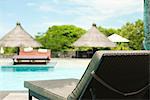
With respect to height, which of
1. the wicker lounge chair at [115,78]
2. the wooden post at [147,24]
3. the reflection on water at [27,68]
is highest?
the wooden post at [147,24]

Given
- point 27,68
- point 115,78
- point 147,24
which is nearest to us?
point 115,78

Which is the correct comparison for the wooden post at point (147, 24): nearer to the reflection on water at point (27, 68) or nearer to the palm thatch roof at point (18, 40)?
the reflection on water at point (27, 68)

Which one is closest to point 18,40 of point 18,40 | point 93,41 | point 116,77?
point 18,40

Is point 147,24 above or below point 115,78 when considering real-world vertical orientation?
above

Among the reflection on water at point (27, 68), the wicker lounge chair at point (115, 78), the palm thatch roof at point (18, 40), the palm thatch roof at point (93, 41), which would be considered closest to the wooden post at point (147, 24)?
the wicker lounge chair at point (115, 78)

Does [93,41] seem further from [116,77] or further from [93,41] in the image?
[116,77]

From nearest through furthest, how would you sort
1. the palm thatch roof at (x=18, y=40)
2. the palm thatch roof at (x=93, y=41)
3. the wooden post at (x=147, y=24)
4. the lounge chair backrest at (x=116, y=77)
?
the lounge chair backrest at (x=116, y=77)
the wooden post at (x=147, y=24)
the palm thatch roof at (x=18, y=40)
the palm thatch roof at (x=93, y=41)

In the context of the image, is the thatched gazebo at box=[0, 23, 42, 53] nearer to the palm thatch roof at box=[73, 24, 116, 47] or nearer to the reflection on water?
the palm thatch roof at box=[73, 24, 116, 47]

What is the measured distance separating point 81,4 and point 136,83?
34.2m

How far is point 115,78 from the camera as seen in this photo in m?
2.91

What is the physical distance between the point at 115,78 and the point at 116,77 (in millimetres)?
13

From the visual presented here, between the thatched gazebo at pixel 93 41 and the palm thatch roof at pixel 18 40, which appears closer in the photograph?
the palm thatch roof at pixel 18 40

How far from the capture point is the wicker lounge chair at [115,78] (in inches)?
105

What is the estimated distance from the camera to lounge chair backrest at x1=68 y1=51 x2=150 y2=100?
2.66 m
